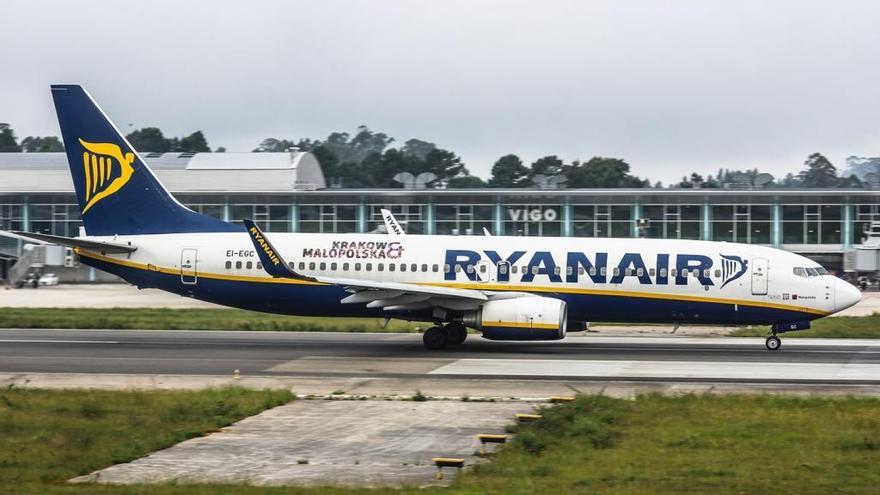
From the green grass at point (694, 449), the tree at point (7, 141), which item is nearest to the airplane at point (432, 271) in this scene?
the green grass at point (694, 449)

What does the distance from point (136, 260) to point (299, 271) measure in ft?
17.2

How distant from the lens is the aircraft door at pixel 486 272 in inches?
1243

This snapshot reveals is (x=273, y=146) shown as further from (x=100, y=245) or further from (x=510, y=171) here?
(x=100, y=245)

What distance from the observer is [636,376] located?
2516 cm

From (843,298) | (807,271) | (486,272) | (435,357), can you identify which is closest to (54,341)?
(435,357)

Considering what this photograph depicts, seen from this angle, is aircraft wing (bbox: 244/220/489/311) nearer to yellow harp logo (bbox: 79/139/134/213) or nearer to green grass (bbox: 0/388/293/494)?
yellow harp logo (bbox: 79/139/134/213)

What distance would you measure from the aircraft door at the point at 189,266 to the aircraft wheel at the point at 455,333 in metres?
8.16

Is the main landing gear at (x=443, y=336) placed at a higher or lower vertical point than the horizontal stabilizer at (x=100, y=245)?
lower

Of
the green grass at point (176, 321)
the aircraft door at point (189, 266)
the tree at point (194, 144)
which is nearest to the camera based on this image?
the aircraft door at point (189, 266)

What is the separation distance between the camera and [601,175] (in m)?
120

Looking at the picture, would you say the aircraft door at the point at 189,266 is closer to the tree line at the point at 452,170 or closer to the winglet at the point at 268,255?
the winglet at the point at 268,255

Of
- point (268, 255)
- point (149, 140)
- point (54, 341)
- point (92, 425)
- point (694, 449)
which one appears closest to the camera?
point (694, 449)

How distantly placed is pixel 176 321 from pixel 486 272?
47.8ft

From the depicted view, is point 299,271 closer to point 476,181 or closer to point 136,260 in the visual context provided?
point 136,260
